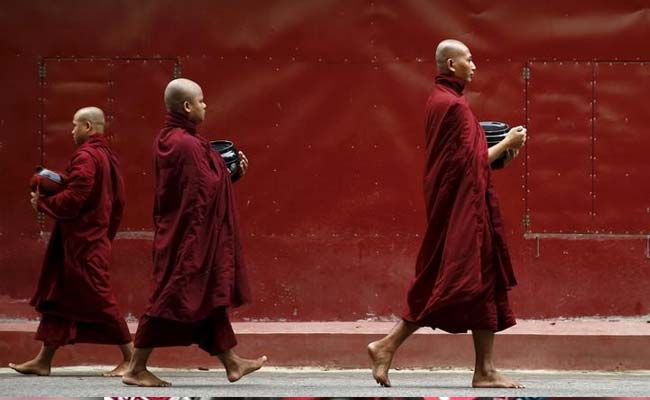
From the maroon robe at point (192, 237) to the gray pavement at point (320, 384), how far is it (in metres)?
0.46

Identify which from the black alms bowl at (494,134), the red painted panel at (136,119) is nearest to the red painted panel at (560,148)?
the red painted panel at (136,119)

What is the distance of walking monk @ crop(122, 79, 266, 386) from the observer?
8461 mm

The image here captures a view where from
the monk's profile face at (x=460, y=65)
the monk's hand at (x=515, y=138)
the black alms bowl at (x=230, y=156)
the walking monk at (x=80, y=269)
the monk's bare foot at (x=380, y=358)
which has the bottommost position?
the monk's bare foot at (x=380, y=358)

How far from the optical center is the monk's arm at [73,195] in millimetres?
9422

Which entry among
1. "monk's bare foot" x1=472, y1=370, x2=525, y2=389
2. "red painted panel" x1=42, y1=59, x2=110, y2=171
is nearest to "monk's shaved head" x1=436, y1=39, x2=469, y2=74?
"monk's bare foot" x1=472, y1=370, x2=525, y2=389

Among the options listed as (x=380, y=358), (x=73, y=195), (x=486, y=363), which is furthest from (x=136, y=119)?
(x=486, y=363)

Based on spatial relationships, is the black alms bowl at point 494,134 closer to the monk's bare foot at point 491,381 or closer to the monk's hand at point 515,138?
the monk's hand at point 515,138

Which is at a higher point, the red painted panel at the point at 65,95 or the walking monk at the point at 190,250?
the red painted panel at the point at 65,95

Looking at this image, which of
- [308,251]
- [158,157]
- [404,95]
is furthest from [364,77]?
[158,157]

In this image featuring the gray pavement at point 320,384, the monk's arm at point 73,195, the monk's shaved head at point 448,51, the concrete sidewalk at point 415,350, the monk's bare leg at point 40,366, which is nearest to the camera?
the gray pavement at point 320,384

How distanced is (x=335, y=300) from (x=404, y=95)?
1410 millimetres

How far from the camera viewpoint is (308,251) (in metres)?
11.3

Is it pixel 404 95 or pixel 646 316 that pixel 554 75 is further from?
pixel 646 316

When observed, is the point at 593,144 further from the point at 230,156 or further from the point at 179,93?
the point at 179,93
